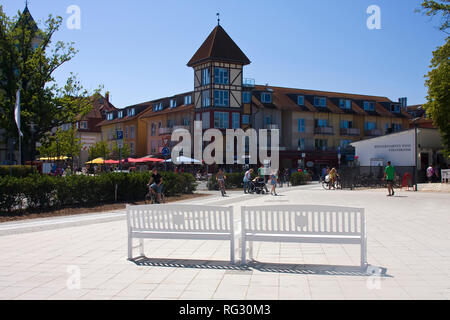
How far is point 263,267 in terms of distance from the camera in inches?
266

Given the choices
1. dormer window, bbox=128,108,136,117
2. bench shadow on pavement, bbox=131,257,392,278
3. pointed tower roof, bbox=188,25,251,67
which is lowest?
bench shadow on pavement, bbox=131,257,392,278

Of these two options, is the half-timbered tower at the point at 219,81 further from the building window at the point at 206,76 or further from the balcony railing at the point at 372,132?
the balcony railing at the point at 372,132

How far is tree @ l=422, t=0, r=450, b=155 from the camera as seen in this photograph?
26.7 m

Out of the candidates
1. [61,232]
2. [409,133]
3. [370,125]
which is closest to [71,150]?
[409,133]

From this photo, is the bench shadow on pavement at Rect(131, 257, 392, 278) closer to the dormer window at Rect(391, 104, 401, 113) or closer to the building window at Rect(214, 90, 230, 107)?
the building window at Rect(214, 90, 230, 107)

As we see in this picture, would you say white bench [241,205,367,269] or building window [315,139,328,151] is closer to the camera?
white bench [241,205,367,269]

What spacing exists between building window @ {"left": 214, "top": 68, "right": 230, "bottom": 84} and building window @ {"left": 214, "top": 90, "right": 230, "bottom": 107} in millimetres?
1095

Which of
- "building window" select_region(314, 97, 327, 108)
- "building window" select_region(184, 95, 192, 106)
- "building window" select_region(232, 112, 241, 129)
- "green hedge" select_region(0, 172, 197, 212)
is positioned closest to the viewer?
"green hedge" select_region(0, 172, 197, 212)

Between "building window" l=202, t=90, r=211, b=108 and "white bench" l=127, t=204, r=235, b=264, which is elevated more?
"building window" l=202, t=90, r=211, b=108

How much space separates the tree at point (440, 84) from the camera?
1051 inches

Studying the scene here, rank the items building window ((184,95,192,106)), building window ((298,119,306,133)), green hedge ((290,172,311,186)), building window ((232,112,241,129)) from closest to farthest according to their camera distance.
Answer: green hedge ((290,172,311,186)) < building window ((232,112,241,129)) < building window ((184,95,192,106)) < building window ((298,119,306,133))

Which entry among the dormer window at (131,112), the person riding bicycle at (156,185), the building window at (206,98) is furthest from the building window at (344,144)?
the person riding bicycle at (156,185)

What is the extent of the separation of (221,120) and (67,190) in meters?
35.9

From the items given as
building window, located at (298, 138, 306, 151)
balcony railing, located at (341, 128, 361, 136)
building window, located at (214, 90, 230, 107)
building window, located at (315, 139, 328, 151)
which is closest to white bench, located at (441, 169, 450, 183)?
building window, located at (214, 90, 230, 107)
